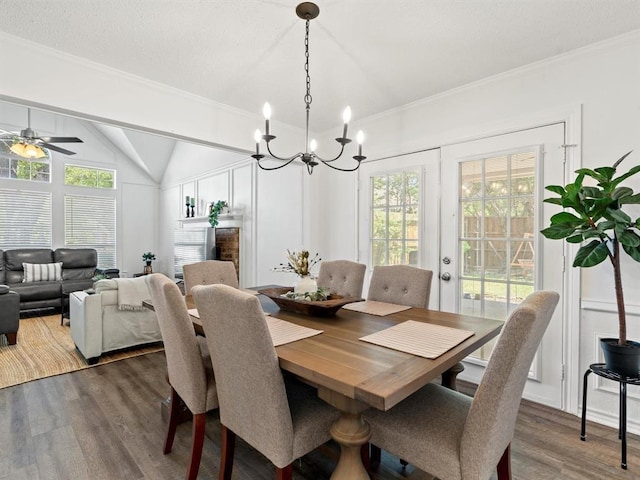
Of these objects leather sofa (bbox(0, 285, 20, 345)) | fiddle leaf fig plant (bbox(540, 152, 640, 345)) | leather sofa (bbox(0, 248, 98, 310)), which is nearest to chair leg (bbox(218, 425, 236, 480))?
fiddle leaf fig plant (bbox(540, 152, 640, 345))

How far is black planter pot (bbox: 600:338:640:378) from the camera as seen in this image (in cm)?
186

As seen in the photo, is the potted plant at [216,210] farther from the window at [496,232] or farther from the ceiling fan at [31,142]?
the window at [496,232]

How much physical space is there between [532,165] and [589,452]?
1.89m

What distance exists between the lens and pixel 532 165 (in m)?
2.55

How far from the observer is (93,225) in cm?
670

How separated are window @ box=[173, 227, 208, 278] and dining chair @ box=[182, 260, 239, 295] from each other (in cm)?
291

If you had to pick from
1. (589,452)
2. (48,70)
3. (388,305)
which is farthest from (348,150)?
(589,452)

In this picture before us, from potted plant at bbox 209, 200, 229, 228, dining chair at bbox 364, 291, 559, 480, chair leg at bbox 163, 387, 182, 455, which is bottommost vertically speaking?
chair leg at bbox 163, 387, 182, 455

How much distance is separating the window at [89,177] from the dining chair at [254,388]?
677 cm

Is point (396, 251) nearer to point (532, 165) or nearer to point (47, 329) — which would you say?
point (532, 165)

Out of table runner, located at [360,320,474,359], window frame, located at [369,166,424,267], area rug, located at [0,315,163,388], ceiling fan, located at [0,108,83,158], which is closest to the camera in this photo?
table runner, located at [360,320,474,359]

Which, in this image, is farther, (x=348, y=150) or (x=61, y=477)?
(x=348, y=150)

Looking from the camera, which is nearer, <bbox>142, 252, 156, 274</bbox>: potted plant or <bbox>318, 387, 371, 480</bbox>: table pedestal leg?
<bbox>318, 387, 371, 480</bbox>: table pedestal leg

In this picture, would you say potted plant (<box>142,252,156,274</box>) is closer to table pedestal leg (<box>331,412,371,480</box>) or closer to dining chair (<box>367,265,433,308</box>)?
dining chair (<box>367,265,433,308</box>)
